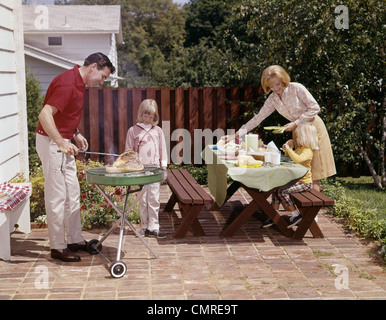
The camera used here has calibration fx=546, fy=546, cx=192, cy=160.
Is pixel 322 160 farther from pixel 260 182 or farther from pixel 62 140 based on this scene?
pixel 62 140

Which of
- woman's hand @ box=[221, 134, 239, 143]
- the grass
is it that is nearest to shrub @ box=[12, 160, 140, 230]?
woman's hand @ box=[221, 134, 239, 143]

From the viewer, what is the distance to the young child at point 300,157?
6645 mm

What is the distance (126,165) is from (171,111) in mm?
6042

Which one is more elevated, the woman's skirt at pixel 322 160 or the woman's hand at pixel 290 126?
the woman's hand at pixel 290 126

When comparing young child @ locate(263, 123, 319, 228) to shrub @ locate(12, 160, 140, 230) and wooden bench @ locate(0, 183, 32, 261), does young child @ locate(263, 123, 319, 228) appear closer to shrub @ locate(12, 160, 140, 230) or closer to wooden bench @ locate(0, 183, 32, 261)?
shrub @ locate(12, 160, 140, 230)

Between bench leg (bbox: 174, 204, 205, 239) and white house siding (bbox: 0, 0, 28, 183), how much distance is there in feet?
7.13

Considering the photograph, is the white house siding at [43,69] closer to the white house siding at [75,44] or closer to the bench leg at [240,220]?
the white house siding at [75,44]

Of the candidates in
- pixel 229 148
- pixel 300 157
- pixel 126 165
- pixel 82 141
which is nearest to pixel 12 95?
pixel 82 141

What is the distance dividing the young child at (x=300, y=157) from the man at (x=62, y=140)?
2484 mm

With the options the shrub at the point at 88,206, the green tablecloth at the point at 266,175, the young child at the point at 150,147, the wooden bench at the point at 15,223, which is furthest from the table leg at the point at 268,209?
the wooden bench at the point at 15,223

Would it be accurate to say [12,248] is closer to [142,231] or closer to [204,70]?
[142,231]

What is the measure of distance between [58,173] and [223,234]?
86.0 inches

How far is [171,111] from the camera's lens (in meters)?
11.3

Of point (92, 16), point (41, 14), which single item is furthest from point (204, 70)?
point (41, 14)
